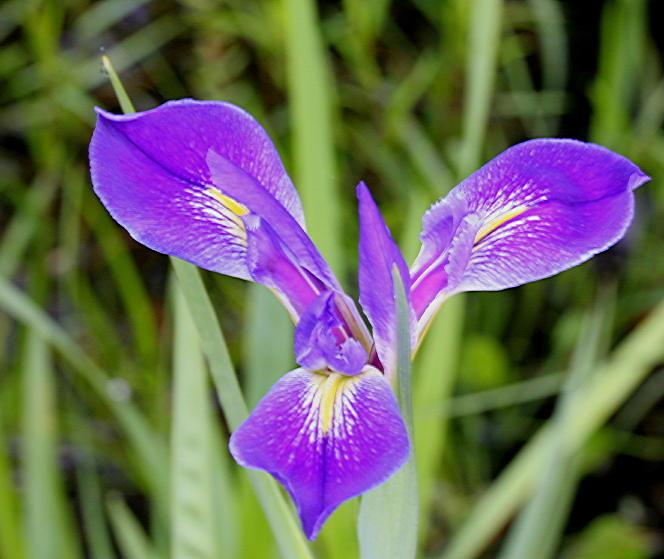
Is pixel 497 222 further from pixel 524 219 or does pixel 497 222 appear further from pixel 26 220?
pixel 26 220

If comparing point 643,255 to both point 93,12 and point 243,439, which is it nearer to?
point 93,12

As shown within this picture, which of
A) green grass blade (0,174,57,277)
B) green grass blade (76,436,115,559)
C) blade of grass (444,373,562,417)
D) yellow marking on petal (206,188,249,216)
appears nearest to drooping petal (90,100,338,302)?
yellow marking on petal (206,188,249,216)


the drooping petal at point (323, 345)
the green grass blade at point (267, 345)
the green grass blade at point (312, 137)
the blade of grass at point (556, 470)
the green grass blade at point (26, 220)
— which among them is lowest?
the blade of grass at point (556, 470)

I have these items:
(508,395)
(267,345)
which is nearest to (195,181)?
(267,345)

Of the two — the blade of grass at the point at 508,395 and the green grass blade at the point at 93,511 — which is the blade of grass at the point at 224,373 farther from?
the blade of grass at the point at 508,395

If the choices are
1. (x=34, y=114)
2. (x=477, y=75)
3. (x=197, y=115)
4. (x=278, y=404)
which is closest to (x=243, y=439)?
(x=278, y=404)

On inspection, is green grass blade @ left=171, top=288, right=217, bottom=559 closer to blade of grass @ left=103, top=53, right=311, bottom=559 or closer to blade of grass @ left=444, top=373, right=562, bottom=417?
blade of grass @ left=103, top=53, right=311, bottom=559

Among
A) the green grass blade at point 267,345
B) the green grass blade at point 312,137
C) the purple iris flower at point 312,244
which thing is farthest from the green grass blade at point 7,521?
the purple iris flower at point 312,244
